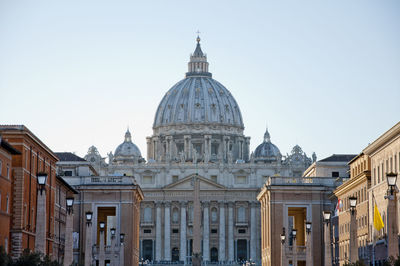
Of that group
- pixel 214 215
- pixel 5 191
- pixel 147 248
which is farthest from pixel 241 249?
pixel 5 191

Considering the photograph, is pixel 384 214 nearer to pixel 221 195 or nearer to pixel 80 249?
pixel 80 249

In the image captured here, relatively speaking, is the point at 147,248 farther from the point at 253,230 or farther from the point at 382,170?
the point at 382,170

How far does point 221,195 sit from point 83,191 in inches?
3122

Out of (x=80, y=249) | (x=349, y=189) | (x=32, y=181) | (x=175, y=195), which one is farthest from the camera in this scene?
(x=175, y=195)

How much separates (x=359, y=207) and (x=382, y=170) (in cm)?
1297

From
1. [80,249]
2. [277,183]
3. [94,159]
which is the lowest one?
[80,249]

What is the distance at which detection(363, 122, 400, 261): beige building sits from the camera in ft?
Answer: 230

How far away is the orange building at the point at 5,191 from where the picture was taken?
197 ft

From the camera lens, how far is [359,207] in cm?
8831

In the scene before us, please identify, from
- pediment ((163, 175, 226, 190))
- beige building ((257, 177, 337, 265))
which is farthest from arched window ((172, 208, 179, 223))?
beige building ((257, 177, 337, 265))

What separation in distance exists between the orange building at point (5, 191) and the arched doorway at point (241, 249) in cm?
12771

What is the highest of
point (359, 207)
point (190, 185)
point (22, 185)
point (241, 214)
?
point (190, 185)

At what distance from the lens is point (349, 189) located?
308ft

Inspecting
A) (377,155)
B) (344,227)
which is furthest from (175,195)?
(377,155)
